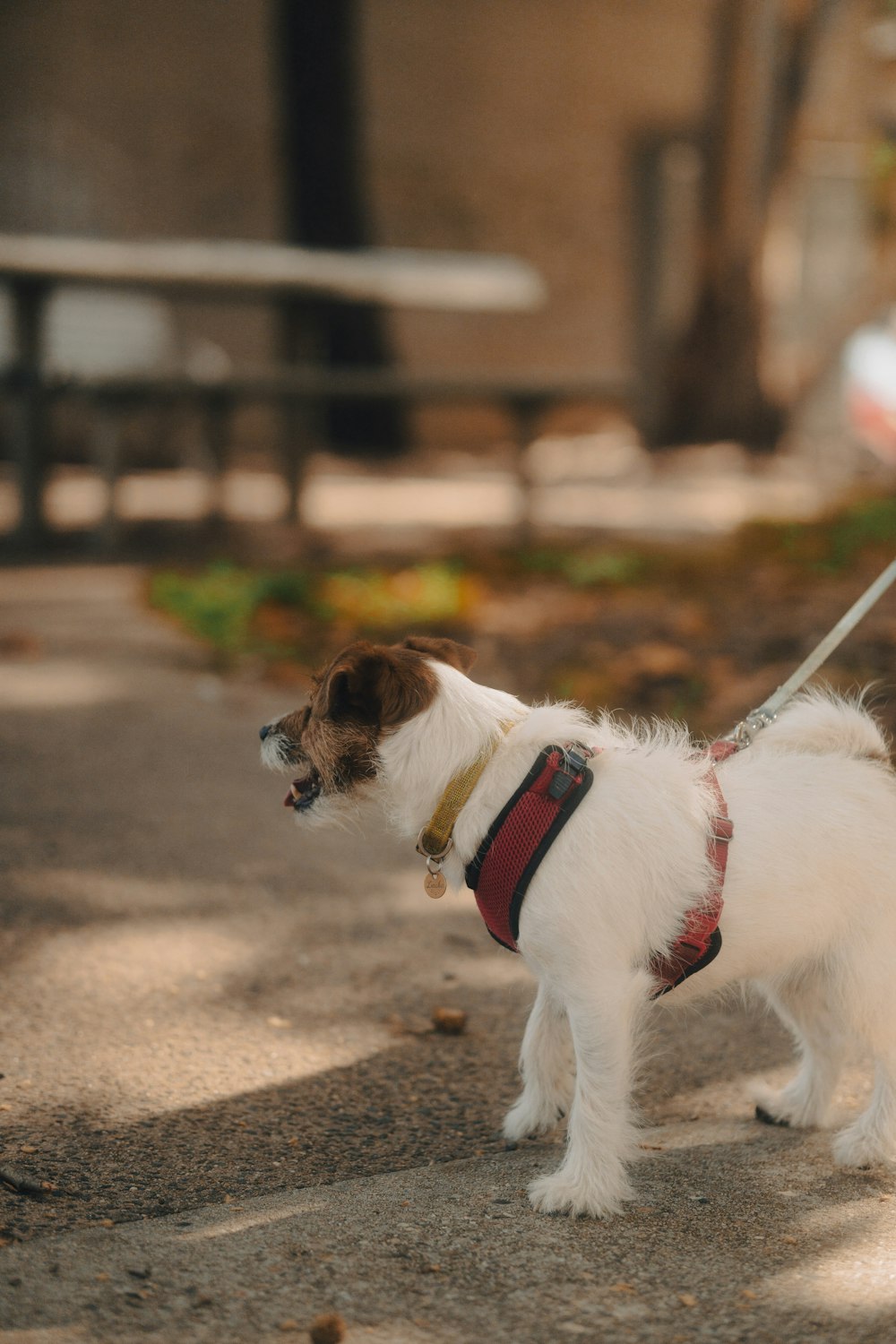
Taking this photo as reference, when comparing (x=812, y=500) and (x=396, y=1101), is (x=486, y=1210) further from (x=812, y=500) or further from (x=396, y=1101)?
(x=812, y=500)

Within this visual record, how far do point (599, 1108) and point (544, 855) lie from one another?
20.8 inches

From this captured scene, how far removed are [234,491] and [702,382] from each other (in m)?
4.88

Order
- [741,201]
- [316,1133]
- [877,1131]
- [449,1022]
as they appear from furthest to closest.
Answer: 1. [741,201]
2. [449,1022]
3. [316,1133]
4. [877,1131]

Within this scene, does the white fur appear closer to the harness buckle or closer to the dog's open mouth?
the harness buckle

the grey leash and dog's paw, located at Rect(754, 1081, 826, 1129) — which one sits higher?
the grey leash

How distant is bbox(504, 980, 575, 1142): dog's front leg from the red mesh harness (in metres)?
0.33

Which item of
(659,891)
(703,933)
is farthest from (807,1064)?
(659,891)

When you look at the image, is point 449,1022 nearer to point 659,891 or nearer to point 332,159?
point 659,891

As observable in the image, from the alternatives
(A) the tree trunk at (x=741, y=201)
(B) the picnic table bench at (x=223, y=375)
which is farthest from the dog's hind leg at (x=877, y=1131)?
(A) the tree trunk at (x=741, y=201)

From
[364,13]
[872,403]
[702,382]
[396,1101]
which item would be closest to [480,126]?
[364,13]

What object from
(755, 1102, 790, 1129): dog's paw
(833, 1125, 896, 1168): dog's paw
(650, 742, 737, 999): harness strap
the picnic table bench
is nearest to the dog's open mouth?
(650, 742, 737, 999): harness strap

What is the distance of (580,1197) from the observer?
9.16 feet

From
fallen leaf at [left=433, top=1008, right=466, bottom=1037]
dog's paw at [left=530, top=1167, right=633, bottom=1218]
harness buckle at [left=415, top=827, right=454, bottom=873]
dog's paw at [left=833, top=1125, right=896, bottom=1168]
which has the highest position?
harness buckle at [left=415, top=827, right=454, bottom=873]

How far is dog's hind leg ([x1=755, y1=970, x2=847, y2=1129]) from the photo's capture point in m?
3.21
